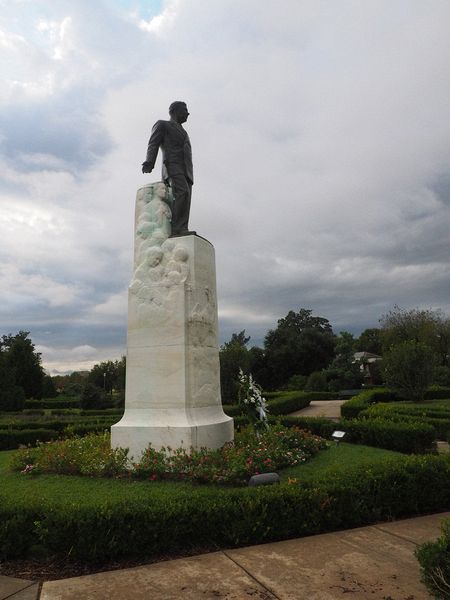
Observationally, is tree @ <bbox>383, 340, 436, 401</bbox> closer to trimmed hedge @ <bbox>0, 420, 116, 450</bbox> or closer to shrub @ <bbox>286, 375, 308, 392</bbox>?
trimmed hedge @ <bbox>0, 420, 116, 450</bbox>

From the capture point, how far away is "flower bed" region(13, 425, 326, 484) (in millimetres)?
6449

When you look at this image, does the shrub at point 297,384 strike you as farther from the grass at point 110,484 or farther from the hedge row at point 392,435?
the grass at point 110,484

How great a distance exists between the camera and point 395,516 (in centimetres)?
515

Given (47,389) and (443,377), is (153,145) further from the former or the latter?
Answer: (47,389)

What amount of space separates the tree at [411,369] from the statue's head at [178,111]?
1617 cm

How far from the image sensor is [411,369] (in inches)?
818

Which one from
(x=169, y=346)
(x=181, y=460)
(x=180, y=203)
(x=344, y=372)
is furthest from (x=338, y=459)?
(x=344, y=372)

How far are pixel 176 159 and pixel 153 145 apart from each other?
0.53 metres

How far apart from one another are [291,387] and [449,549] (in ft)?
119

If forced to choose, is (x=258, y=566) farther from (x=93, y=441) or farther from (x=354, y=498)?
(x=93, y=441)

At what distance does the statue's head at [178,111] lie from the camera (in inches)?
369

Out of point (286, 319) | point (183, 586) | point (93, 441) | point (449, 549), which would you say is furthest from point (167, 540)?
point (286, 319)

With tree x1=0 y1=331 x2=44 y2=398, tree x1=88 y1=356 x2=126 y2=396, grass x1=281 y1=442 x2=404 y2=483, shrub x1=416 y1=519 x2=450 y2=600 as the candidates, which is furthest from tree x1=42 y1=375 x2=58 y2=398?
shrub x1=416 y1=519 x2=450 y2=600

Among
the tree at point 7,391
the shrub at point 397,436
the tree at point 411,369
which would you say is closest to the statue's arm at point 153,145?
the shrub at point 397,436
